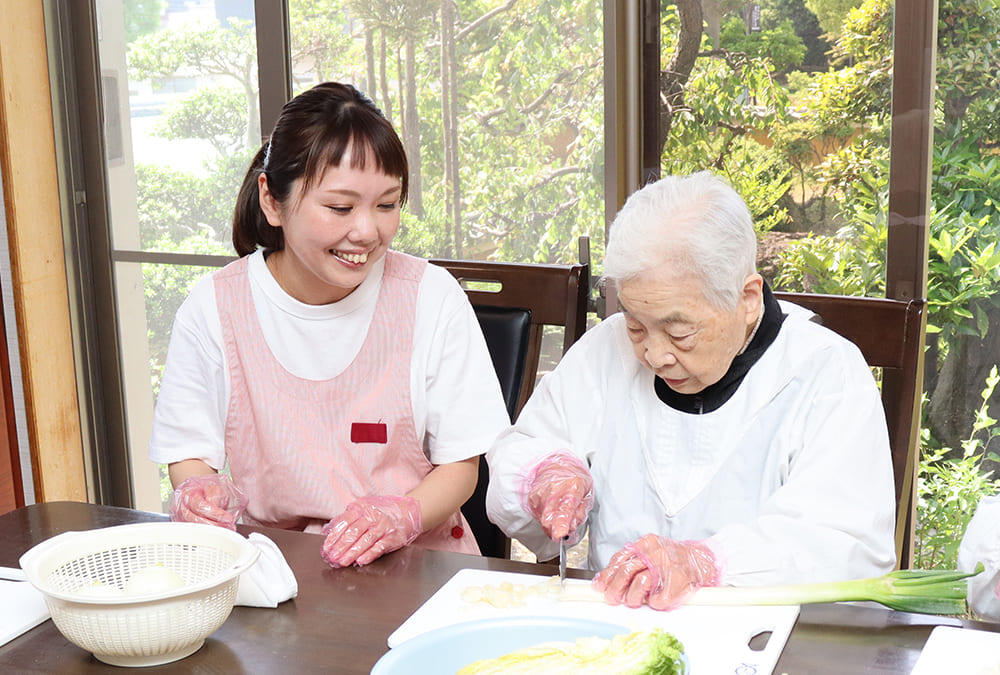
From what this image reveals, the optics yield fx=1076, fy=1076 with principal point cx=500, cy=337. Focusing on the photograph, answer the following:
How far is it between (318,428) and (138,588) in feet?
2.35

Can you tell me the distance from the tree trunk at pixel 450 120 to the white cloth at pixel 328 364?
101 cm

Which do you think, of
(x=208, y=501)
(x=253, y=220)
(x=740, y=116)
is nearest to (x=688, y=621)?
(x=208, y=501)

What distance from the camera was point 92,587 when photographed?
1.16 meters

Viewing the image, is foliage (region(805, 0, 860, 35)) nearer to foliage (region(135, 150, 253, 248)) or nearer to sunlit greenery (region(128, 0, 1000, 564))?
sunlit greenery (region(128, 0, 1000, 564))

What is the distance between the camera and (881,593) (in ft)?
3.96

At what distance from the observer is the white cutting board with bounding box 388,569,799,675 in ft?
3.66

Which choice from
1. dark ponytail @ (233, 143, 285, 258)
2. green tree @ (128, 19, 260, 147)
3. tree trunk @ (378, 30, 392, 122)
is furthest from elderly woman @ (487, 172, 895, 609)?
green tree @ (128, 19, 260, 147)

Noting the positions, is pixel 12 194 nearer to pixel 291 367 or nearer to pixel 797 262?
pixel 291 367

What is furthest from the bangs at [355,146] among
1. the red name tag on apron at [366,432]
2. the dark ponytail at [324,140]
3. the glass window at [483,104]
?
the glass window at [483,104]

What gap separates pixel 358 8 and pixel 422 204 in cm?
54

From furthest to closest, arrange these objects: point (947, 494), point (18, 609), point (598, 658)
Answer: point (947, 494), point (18, 609), point (598, 658)

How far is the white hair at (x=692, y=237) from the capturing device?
1.42 m

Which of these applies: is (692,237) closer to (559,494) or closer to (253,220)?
(559,494)

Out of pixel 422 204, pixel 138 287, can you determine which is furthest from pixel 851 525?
pixel 138 287
